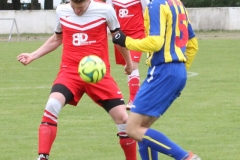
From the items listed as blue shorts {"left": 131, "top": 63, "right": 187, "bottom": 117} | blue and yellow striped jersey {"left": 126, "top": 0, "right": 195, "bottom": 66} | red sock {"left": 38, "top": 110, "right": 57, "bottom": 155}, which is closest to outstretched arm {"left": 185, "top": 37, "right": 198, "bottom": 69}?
blue and yellow striped jersey {"left": 126, "top": 0, "right": 195, "bottom": 66}

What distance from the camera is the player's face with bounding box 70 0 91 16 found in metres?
6.75

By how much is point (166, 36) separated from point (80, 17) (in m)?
1.19

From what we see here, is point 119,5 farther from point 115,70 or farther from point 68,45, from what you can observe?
point 115,70

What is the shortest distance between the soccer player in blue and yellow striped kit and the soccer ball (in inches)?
18.0

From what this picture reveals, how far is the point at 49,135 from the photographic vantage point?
651 cm

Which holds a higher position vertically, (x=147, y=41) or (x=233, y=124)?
(x=147, y=41)

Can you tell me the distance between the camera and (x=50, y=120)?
21.7ft

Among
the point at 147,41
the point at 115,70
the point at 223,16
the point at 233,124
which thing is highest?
the point at 147,41

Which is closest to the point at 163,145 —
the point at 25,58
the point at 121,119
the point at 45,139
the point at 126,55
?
the point at 121,119

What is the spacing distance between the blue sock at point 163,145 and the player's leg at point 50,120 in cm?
97

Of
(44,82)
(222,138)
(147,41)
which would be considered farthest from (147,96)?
(44,82)

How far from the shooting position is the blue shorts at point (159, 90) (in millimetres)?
Result: 6047

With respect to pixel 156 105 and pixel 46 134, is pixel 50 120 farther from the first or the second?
pixel 156 105

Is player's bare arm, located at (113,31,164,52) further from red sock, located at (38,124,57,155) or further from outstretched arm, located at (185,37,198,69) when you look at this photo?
red sock, located at (38,124,57,155)
